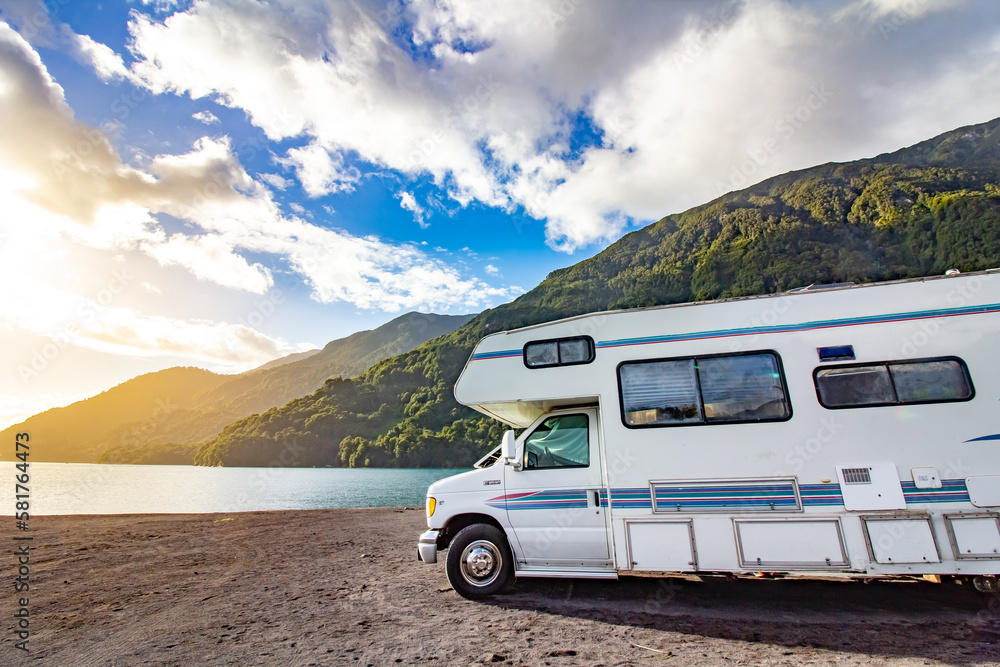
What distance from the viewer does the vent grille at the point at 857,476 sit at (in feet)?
15.5

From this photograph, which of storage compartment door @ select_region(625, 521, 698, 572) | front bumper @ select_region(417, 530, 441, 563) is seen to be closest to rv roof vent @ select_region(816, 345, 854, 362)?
storage compartment door @ select_region(625, 521, 698, 572)

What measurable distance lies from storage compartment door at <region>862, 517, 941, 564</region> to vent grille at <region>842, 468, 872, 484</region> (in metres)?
0.38

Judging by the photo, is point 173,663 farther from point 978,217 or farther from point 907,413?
point 978,217

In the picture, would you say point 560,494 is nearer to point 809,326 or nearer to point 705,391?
point 705,391

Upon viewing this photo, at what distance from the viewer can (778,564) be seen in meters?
4.74

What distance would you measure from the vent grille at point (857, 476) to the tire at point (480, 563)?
399cm

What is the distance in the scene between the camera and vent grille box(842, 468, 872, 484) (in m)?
4.74

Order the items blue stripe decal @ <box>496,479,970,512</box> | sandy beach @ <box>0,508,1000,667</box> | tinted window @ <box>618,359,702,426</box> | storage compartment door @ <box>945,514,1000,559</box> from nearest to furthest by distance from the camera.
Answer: sandy beach @ <box>0,508,1000,667</box>
storage compartment door @ <box>945,514,1000,559</box>
blue stripe decal @ <box>496,479,970,512</box>
tinted window @ <box>618,359,702,426</box>

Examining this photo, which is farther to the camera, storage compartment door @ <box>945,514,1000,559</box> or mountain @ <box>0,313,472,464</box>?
mountain @ <box>0,313,472,464</box>

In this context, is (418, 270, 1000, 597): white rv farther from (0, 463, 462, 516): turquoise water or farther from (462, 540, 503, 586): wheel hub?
(0, 463, 462, 516): turquoise water

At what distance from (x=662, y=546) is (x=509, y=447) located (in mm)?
2102

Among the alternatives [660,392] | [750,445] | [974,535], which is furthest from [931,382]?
[660,392]

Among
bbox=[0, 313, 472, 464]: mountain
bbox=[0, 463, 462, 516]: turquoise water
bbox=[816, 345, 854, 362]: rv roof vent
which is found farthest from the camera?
bbox=[0, 313, 472, 464]: mountain

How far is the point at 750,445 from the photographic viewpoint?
5.04 metres
